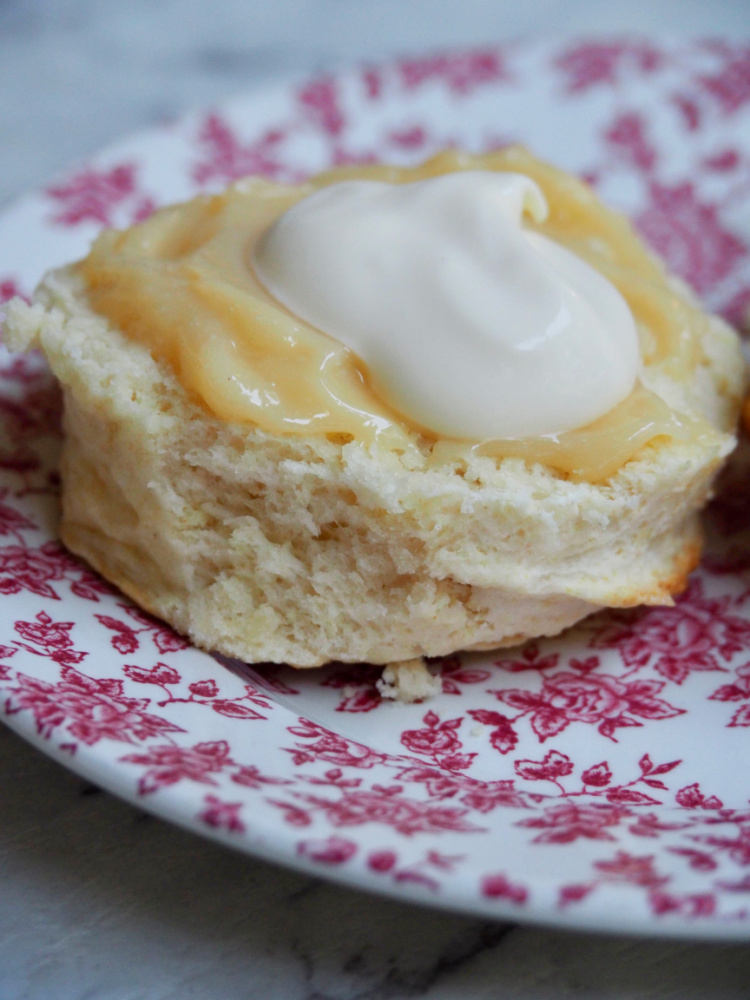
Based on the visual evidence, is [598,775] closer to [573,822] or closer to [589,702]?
[589,702]

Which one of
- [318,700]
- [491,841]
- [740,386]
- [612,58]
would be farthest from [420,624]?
→ [612,58]

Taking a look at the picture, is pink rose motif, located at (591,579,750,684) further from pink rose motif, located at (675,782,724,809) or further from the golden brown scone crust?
pink rose motif, located at (675,782,724,809)

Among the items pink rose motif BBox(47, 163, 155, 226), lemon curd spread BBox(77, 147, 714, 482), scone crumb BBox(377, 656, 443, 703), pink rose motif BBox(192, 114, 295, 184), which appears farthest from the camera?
pink rose motif BBox(192, 114, 295, 184)

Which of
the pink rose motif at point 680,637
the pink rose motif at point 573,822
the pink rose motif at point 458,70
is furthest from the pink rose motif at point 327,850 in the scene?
the pink rose motif at point 458,70

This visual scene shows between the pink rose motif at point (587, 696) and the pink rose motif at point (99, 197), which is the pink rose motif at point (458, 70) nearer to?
the pink rose motif at point (99, 197)

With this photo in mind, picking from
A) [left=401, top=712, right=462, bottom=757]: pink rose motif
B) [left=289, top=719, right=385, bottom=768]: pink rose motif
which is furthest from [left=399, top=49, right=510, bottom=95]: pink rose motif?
[left=289, top=719, right=385, bottom=768]: pink rose motif
